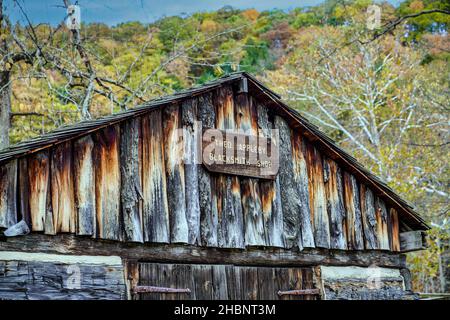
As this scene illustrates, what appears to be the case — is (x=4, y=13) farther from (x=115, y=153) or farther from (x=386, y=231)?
(x=386, y=231)

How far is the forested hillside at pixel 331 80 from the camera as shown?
14.7 metres

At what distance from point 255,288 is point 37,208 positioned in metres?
3.20

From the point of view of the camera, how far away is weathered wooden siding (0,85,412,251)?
279 inches

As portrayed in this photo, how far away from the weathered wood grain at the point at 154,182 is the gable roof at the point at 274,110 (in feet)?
0.81

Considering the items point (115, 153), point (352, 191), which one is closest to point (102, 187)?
point (115, 153)

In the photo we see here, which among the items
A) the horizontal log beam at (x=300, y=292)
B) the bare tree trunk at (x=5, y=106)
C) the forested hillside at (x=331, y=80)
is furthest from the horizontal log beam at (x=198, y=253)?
the bare tree trunk at (x=5, y=106)

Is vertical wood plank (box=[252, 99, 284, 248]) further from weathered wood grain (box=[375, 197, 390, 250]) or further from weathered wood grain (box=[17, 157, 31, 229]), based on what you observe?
weathered wood grain (box=[17, 157, 31, 229])

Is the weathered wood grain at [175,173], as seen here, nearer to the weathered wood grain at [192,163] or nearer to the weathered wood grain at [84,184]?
the weathered wood grain at [192,163]

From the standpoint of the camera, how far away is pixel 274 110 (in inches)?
372

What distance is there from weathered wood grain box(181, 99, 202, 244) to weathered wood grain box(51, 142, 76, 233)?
5.03ft

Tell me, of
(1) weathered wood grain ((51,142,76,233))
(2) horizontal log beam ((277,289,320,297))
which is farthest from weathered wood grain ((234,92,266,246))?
(1) weathered wood grain ((51,142,76,233))

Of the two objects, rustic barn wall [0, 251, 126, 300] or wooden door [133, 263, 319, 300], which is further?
wooden door [133, 263, 319, 300]

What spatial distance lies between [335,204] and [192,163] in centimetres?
246

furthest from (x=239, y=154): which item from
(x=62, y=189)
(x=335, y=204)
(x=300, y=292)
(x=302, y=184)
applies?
(x=62, y=189)
